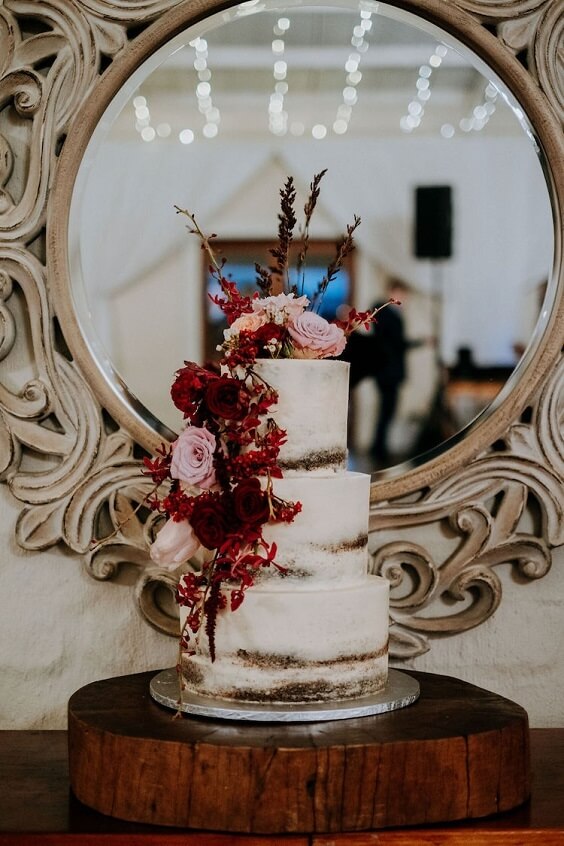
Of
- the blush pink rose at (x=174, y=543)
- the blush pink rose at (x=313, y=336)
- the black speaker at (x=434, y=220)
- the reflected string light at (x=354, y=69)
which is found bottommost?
the blush pink rose at (x=174, y=543)

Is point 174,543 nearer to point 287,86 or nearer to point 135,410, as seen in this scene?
point 135,410

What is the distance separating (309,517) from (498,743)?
1.41 ft

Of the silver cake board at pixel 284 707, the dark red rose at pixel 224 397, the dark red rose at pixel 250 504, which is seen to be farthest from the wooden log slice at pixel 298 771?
the dark red rose at pixel 224 397

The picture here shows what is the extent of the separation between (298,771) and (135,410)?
2.77 feet

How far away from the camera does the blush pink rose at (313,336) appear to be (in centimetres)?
158

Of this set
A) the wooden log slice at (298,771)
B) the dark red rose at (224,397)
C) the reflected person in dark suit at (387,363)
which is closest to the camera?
the wooden log slice at (298,771)

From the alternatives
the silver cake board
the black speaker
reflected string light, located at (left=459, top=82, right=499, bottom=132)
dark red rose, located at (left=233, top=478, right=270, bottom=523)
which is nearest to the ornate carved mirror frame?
reflected string light, located at (left=459, top=82, right=499, bottom=132)

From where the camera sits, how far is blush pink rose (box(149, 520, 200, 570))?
1.53 m

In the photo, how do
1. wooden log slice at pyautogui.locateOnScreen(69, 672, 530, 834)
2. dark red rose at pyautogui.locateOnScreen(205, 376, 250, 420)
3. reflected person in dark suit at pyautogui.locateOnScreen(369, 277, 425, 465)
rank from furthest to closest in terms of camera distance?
reflected person in dark suit at pyautogui.locateOnScreen(369, 277, 425, 465) < dark red rose at pyautogui.locateOnScreen(205, 376, 250, 420) < wooden log slice at pyautogui.locateOnScreen(69, 672, 530, 834)

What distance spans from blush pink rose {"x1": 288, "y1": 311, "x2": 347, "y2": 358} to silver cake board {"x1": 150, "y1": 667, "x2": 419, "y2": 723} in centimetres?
54

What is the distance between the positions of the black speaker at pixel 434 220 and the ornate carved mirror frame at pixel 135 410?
0.70 ft

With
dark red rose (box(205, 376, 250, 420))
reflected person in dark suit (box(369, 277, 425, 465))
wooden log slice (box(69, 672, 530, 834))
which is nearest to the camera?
wooden log slice (box(69, 672, 530, 834))

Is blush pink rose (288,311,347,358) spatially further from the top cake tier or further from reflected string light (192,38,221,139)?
reflected string light (192,38,221,139)

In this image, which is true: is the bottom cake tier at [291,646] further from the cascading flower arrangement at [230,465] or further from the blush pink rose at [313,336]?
the blush pink rose at [313,336]
